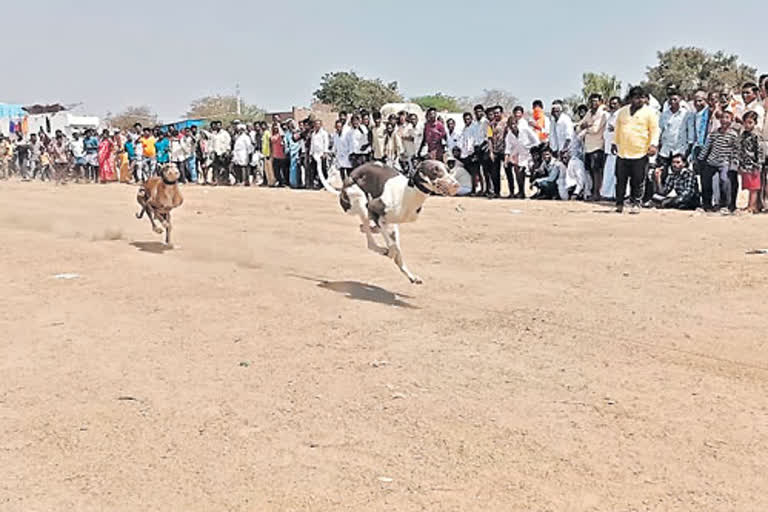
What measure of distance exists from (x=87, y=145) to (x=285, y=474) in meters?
27.1

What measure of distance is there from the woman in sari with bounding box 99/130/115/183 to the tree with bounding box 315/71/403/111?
97.4 ft

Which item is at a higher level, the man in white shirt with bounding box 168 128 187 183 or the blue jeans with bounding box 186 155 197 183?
the man in white shirt with bounding box 168 128 187 183

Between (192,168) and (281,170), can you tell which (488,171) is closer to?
(281,170)

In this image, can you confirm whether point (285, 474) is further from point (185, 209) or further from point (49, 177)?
point (49, 177)

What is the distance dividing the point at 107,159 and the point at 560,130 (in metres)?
16.9

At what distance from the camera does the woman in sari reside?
92.9ft

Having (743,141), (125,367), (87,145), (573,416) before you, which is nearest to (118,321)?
(125,367)

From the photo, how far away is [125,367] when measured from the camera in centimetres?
592

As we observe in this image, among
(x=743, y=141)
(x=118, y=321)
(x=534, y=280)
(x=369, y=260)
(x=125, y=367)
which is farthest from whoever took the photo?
(x=743, y=141)

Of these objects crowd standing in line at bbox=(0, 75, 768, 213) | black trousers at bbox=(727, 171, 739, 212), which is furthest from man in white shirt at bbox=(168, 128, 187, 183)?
black trousers at bbox=(727, 171, 739, 212)

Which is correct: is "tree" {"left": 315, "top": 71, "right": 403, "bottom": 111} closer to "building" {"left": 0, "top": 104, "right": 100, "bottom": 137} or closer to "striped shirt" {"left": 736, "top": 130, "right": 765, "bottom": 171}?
"building" {"left": 0, "top": 104, "right": 100, "bottom": 137}

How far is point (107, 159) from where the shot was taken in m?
28.4

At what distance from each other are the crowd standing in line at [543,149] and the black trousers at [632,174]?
0.02 metres

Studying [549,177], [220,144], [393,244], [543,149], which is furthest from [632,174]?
[220,144]
